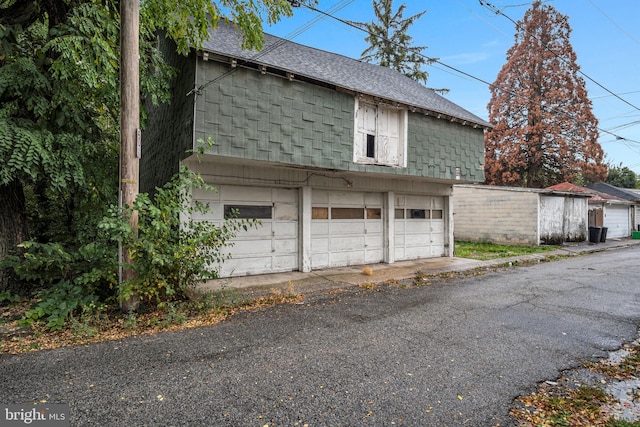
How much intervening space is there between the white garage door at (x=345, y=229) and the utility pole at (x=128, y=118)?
478 cm

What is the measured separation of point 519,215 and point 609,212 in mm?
10716

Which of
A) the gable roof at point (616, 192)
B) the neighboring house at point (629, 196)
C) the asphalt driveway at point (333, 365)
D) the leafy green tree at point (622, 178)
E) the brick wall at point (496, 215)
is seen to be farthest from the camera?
the leafy green tree at point (622, 178)

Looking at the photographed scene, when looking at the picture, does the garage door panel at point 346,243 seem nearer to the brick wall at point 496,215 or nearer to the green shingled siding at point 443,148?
the green shingled siding at point 443,148

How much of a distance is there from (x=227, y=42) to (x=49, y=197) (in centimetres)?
568

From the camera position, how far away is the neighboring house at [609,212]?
1965 centimetres

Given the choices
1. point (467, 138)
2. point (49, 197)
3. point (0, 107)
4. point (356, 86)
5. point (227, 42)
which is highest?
point (227, 42)

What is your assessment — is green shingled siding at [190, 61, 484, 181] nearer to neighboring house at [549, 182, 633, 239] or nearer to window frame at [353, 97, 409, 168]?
window frame at [353, 97, 409, 168]

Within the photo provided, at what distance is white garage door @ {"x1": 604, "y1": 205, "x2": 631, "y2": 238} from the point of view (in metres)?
20.7

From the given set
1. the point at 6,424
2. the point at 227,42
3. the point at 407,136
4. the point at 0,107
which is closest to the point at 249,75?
the point at 227,42

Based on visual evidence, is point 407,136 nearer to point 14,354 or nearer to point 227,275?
point 227,275

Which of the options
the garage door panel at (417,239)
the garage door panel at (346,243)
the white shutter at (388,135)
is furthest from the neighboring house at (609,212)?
the garage door panel at (346,243)

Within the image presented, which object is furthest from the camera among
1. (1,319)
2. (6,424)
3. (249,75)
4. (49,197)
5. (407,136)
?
(407,136)

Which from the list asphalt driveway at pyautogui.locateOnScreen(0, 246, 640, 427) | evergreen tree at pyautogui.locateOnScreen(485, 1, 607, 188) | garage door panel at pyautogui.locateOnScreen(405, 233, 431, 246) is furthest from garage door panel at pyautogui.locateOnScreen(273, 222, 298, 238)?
evergreen tree at pyautogui.locateOnScreen(485, 1, 607, 188)

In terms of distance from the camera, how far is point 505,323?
470 centimetres
